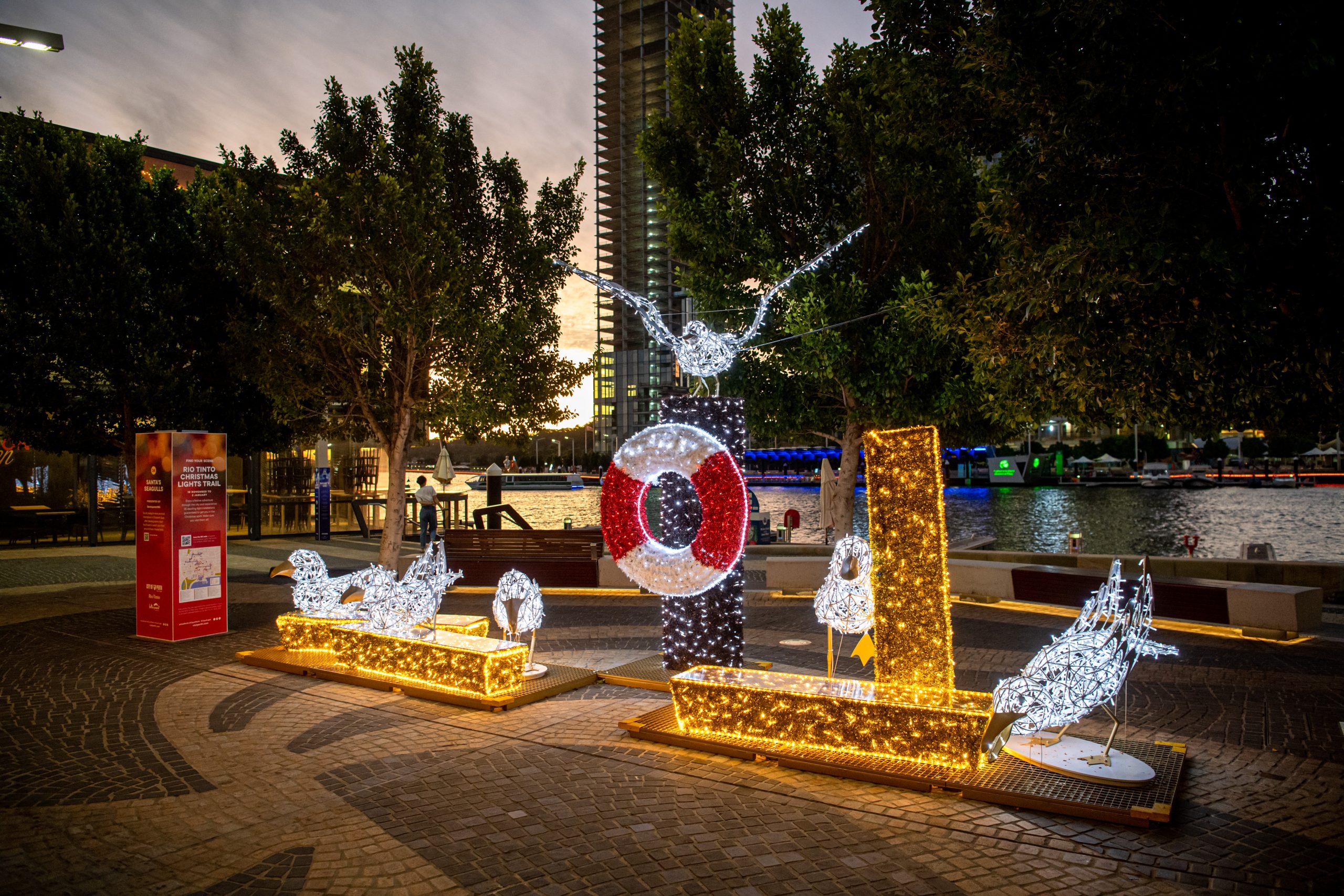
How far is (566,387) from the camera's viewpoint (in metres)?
15.0

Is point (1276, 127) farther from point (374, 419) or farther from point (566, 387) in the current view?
point (374, 419)

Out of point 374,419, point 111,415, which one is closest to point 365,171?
point 374,419

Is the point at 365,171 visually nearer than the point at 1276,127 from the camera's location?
No

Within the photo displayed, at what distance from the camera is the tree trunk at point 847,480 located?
593 inches

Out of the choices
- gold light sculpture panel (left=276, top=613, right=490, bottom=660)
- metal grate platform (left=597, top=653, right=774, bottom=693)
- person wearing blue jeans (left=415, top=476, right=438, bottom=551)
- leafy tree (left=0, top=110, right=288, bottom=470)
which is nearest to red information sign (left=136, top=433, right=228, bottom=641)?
gold light sculpture panel (left=276, top=613, right=490, bottom=660)

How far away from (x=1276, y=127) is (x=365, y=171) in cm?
1285

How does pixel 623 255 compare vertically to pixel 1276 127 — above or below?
above

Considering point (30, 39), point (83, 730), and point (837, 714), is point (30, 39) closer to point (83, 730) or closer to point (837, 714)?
point (83, 730)

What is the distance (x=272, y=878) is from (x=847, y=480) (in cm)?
1235

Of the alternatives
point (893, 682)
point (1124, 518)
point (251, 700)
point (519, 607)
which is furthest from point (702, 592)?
point (1124, 518)

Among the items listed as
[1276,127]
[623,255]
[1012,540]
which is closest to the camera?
[1276,127]

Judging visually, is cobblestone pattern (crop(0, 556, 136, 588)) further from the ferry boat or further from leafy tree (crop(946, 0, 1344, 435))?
the ferry boat

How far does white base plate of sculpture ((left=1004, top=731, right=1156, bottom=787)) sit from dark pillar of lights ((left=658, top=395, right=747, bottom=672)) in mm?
3019

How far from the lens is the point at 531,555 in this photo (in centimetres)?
1471
